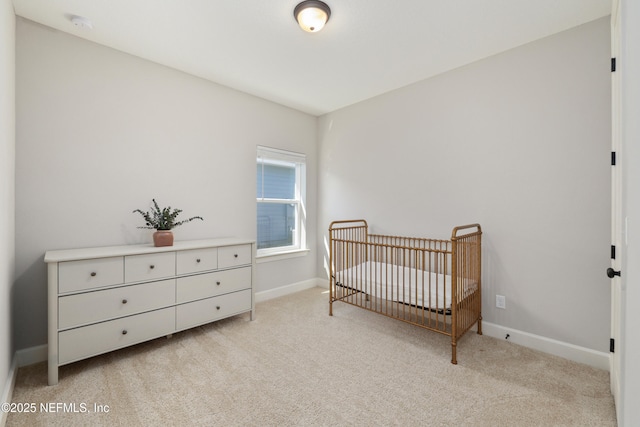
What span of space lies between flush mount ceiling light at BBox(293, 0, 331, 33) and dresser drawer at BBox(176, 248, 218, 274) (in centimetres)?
188

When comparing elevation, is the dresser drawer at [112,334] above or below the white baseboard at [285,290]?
above

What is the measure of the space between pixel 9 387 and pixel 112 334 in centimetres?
50

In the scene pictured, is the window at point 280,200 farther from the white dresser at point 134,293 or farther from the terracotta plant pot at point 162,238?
the terracotta plant pot at point 162,238

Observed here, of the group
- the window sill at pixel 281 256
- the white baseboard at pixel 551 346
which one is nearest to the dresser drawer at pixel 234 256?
the window sill at pixel 281 256

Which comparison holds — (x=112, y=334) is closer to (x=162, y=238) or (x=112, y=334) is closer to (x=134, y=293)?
(x=134, y=293)

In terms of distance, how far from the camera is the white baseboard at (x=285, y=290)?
3.31m

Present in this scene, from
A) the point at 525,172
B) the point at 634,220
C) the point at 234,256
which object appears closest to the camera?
the point at 634,220

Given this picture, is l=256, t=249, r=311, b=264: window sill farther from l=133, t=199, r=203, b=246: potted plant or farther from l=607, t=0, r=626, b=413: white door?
l=607, t=0, r=626, b=413: white door

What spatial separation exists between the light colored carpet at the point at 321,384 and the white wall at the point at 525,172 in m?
0.44

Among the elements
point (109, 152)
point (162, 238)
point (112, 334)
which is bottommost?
point (112, 334)

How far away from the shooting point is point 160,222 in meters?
2.36

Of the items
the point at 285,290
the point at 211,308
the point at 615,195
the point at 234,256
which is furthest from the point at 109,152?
the point at 615,195

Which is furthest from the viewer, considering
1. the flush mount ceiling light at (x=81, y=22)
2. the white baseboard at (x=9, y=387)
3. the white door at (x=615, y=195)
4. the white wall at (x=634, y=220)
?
the flush mount ceiling light at (x=81, y=22)

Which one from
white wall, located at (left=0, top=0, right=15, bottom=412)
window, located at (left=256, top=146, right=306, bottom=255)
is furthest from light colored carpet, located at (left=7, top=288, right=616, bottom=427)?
window, located at (left=256, top=146, right=306, bottom=255)
